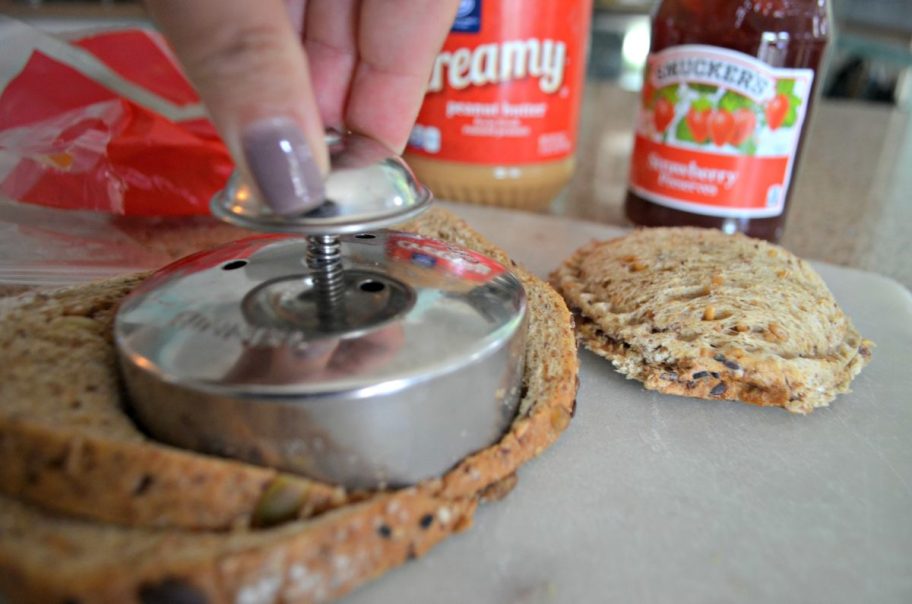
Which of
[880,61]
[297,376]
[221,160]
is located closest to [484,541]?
[297,376]

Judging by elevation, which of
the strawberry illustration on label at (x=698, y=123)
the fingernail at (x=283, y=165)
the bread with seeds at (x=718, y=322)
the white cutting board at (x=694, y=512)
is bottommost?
the white cutting board at (x=694, y=512)

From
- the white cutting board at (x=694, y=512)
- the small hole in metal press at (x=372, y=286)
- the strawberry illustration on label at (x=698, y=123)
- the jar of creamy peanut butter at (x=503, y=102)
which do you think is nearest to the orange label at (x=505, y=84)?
the jar of creamy peanut butter at (x=503, y=102)

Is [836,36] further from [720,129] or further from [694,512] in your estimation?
[694,512]

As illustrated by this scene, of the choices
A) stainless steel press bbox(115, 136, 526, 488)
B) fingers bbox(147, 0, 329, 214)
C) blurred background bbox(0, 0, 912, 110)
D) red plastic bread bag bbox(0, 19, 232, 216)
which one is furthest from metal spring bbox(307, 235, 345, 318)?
blurred background bbox(0, 0, 912, 110)

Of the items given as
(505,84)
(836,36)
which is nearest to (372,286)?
(505,84)

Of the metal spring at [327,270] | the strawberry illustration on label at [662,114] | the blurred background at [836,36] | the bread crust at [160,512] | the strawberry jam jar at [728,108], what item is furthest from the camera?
the blurred background at [836,36]

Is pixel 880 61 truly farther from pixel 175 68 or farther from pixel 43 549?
pixel 43 549

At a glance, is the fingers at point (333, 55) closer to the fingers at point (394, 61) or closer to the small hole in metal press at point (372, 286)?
the fingers at point (394, 61)
